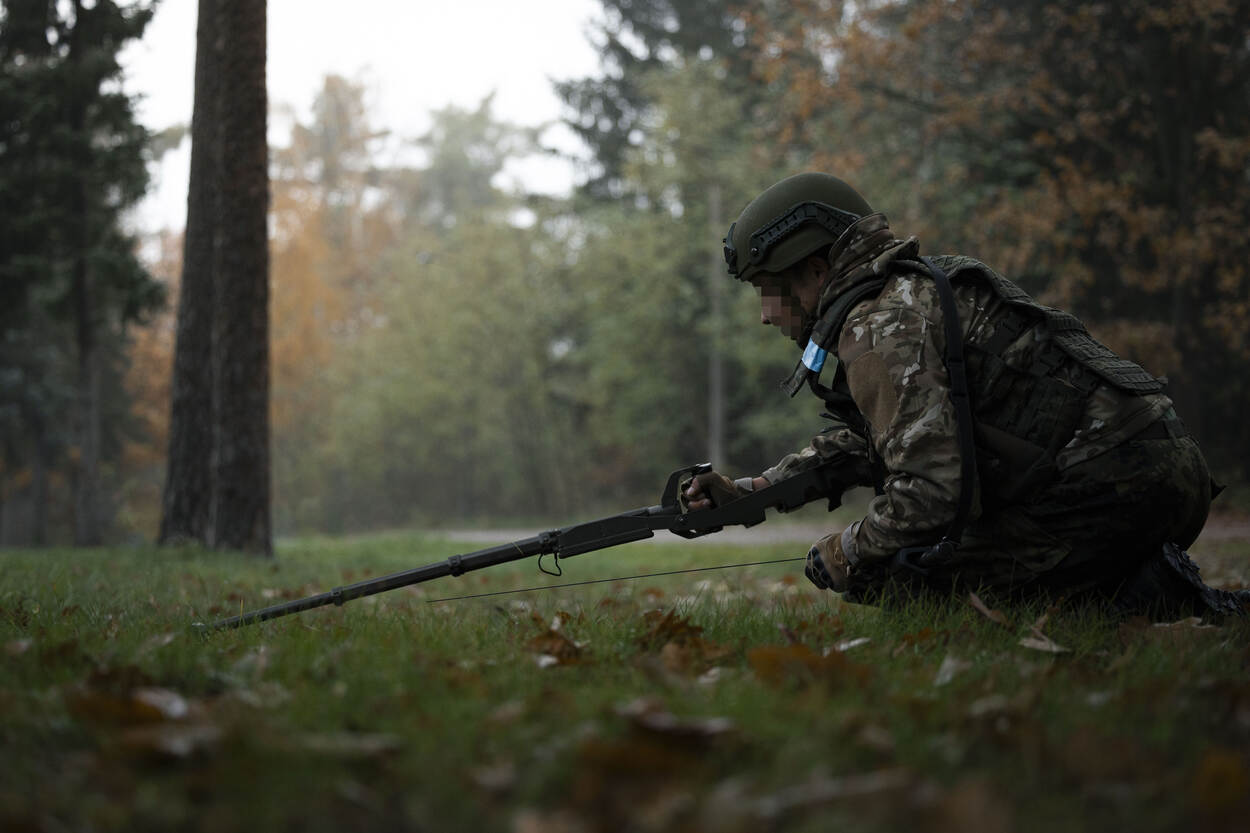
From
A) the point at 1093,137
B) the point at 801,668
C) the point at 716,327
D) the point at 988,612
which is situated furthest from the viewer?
the point at 716,327

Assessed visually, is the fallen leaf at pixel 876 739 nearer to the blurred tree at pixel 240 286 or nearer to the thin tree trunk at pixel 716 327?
the blurred tree at pixel 240 286

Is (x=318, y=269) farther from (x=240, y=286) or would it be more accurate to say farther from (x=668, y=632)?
(x=668, y=632)

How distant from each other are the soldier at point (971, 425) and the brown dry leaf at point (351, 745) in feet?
6.37

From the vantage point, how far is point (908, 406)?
127 inches

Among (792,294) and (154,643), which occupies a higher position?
(792,294)

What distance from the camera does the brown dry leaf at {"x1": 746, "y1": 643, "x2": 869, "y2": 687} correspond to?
2348mm

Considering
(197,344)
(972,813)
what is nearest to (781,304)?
(972,813)

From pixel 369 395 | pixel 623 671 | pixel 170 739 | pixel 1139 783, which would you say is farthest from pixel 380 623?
pixel 369 395

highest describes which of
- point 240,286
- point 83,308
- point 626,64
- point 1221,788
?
point 626,64

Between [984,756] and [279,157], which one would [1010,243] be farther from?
[279,157]

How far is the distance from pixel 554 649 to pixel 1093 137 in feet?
47.2

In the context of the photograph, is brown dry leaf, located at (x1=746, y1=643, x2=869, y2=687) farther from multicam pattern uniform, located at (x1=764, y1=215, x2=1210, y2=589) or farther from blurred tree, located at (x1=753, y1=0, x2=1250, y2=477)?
blurred tree, located at (x1=753, y1=0, x2=1250, y2=477)

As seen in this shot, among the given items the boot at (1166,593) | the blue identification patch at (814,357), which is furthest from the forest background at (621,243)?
the blue identification patch at (814,357)

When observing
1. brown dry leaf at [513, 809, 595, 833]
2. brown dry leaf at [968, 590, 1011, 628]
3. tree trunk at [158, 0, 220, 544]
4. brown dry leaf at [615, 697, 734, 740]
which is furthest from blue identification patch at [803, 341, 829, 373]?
tree trunk at [158, 0, 220, 544]
